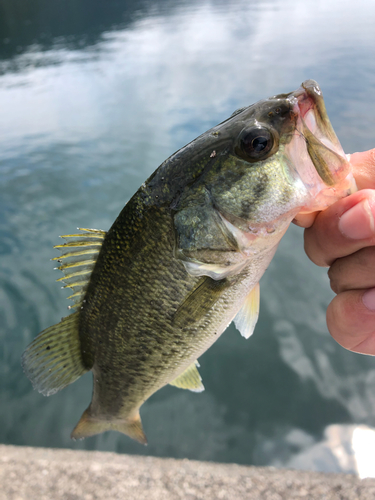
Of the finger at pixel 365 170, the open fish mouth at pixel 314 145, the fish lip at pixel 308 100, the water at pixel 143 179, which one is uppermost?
the fish lip at pixel 308 100

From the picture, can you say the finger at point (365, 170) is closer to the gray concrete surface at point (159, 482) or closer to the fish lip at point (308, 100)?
the fish lip at point (308, 100)

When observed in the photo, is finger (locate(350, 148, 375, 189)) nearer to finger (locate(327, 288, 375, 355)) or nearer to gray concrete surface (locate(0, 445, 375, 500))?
finger (locate(327, 288, 375, 355))

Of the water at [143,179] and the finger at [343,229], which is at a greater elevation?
the finger at [343,229]

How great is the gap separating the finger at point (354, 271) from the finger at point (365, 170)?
10.2 inches

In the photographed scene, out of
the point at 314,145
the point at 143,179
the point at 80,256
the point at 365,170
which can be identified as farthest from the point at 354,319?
the point at 143,179

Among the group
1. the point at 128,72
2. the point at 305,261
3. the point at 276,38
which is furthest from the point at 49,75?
the point at 305,261

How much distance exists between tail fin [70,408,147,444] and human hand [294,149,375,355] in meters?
1.42

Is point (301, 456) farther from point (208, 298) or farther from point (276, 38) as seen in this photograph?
point (276, 38)

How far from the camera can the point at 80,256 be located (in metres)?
1.50

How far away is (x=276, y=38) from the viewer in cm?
1884

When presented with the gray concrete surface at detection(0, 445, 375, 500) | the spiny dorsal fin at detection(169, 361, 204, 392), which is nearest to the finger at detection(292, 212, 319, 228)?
the spiny dorsal fin at detection(169, 361, 204, 392)

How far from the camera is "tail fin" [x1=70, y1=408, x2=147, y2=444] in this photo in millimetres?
1995

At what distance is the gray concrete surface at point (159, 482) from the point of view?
1.94 meters

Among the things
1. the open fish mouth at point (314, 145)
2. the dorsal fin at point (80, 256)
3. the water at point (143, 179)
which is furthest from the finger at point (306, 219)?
the water at point (143, 179)
